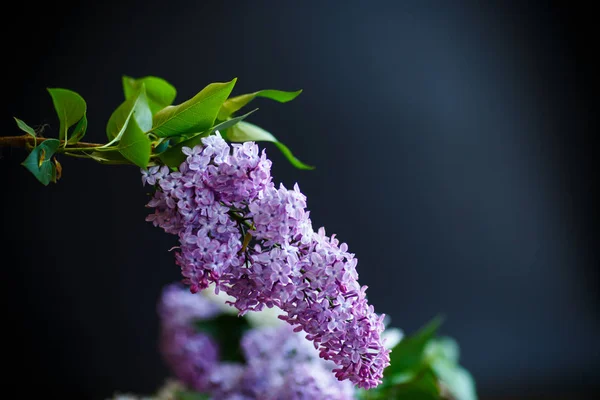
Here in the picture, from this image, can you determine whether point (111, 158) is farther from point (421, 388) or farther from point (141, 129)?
point (421, 388)

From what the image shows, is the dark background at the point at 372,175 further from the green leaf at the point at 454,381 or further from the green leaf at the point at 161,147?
the green leaf at the point at 161,147

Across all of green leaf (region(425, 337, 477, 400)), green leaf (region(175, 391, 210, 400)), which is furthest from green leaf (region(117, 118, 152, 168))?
green leaf (region(425, 337, 477, 400))

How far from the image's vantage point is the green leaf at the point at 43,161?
41 centimetres

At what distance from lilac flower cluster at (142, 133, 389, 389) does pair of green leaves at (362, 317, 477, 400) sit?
0.36 metres

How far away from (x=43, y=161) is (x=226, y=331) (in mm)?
563

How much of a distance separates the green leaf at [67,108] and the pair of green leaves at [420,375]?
1.78 feet

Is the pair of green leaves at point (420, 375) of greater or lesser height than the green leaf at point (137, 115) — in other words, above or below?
below

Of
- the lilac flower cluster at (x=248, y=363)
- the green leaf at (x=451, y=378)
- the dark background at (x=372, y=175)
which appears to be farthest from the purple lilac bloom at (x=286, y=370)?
the dark background at (x=372, y=175)

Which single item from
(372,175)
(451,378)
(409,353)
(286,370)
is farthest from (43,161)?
(372,175)

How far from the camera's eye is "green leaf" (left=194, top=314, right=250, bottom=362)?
0.92 m

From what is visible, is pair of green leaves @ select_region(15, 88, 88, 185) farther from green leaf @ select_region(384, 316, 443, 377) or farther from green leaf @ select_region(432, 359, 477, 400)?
green leaf @ select_region(432, 359, 477, 400)

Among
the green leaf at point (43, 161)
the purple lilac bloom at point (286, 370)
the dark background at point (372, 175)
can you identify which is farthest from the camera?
the dark background at point (372, 175)

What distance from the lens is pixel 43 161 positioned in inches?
16.9

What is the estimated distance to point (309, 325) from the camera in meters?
0.46
